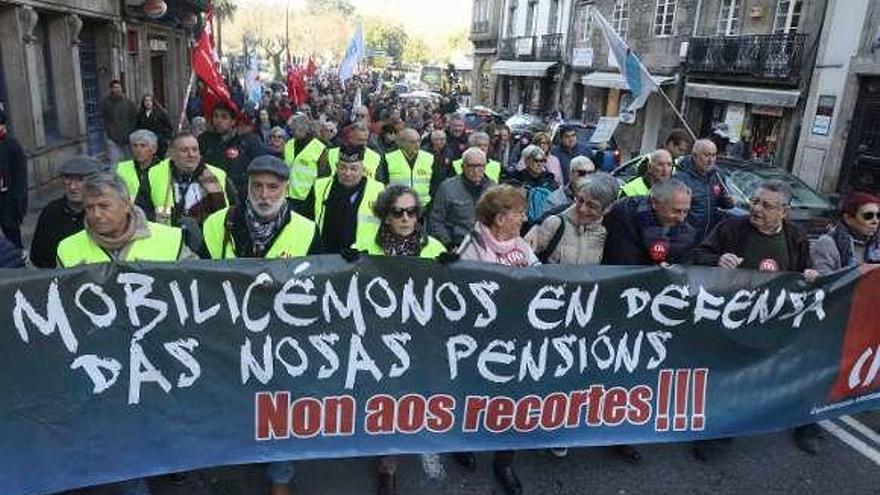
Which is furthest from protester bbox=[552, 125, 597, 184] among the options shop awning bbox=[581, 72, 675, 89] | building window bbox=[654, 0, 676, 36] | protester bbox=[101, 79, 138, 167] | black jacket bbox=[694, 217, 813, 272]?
shop awning bbox=[581, 72, 675, 89]

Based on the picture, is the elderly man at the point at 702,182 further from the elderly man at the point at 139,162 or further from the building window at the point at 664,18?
the building window at the point at 664,18

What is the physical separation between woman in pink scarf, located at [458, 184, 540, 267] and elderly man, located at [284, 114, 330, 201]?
9.33 ft

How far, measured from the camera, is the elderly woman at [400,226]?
3646 mm

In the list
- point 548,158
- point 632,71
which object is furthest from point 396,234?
point 632,71

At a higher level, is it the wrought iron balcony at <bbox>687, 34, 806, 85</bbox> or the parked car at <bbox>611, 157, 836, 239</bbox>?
the wrought iron balcony at <bbox>687, 34, 806, 85</bbox>

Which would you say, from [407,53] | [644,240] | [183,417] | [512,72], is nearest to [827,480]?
[644,240]

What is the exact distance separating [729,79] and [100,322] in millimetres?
19709

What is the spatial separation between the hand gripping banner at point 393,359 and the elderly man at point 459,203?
6.16ft

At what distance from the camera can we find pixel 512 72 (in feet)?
127

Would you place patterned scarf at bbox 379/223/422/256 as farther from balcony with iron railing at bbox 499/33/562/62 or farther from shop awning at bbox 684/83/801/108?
balcony with iron railing at bbox 499/33/562/62

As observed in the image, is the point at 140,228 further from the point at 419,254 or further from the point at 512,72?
the point at 512,72

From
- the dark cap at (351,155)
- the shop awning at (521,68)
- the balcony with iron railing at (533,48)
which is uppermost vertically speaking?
the balcony with iron railing at (533,48)

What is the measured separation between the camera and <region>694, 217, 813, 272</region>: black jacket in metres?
4.12

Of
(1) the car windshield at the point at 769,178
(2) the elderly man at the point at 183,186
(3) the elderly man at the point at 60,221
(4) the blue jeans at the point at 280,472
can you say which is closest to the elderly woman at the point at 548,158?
(1) the car windshield at the point at 769,178
